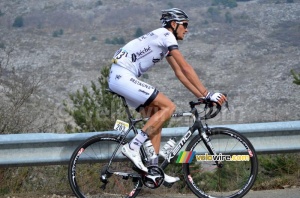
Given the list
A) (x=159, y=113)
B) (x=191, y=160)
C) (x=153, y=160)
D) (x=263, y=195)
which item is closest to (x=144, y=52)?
(x=159, y=113)

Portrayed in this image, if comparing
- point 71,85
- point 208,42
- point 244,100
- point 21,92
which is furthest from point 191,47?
point 21,92

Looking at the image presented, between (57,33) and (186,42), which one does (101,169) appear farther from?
(57,33)

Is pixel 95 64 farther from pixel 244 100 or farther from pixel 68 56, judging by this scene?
pixel 244 100

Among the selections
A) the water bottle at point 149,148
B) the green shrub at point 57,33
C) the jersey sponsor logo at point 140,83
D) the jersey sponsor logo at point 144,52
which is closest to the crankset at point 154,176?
the water bottle at point 149,148

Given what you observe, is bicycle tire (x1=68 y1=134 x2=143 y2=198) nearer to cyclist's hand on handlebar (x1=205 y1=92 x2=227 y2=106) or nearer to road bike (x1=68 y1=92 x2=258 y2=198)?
road bike (x1=68 y1=92 x2=258 y2=198)

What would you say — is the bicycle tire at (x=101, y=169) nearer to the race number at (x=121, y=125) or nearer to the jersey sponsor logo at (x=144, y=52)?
the race number at (x=121, y=125)

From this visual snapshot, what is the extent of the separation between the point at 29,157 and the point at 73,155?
1.85 ft

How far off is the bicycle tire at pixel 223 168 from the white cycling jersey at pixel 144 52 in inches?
31.7

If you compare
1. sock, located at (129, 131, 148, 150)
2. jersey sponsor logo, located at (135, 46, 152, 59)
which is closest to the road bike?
sock, located at (129, 131, 148, 150)

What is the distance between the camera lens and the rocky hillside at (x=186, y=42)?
10048 cm

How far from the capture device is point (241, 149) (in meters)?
5.08

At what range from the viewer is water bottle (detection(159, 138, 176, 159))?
498cm

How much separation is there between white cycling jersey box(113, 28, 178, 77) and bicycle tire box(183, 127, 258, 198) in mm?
806

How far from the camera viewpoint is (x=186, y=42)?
141 m
